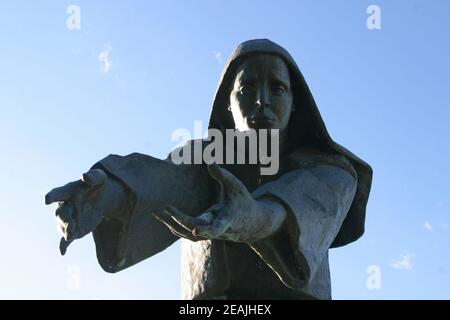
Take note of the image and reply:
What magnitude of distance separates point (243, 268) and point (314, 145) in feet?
3.08

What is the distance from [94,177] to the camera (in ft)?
11.0

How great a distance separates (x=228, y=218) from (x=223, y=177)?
7.0 inches

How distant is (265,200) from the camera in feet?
11.4

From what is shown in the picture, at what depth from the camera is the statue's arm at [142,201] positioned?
3.73 m

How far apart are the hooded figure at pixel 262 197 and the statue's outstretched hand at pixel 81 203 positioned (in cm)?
22

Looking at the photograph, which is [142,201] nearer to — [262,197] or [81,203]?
[81,203]

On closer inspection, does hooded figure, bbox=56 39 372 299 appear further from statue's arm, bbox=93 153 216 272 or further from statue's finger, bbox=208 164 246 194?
statue's finger, bbox=208 164 246 194

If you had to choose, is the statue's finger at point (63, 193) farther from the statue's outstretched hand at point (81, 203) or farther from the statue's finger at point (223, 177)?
the statue's finger at point (223, 177)

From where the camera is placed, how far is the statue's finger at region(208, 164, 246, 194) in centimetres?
299

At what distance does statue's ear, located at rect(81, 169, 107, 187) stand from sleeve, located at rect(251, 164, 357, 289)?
76 centimetres

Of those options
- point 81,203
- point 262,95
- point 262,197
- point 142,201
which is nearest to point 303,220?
point 262,197

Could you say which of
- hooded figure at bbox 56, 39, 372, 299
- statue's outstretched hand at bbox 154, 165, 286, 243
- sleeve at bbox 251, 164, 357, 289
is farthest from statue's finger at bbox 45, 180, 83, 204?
sleeve at bbox 251, 164, 357, 289
